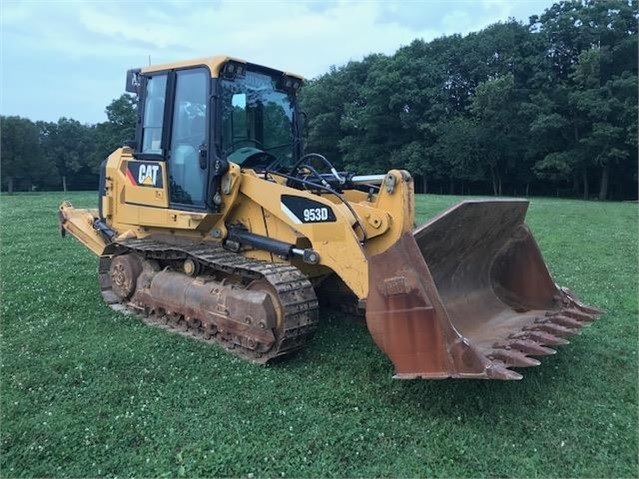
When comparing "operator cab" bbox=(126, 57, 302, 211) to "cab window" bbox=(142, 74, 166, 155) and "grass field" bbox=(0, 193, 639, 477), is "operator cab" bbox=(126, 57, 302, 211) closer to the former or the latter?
"cab window" bbox=(142, 74, 166, 155)

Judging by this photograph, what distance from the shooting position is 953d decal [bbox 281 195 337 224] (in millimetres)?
5055

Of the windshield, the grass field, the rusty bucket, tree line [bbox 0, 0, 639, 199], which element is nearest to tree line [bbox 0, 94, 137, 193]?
tree line [bbox 0, 0, 639, 199]

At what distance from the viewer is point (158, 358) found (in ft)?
17.5

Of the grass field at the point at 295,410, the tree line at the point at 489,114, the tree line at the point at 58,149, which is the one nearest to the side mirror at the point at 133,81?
the grass field at the point at 295,410

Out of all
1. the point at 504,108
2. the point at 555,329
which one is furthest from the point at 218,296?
the point at 504,108

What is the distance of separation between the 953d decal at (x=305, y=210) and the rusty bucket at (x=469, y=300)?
89 cm

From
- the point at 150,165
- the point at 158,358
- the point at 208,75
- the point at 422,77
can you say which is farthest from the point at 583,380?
the point at 422,77

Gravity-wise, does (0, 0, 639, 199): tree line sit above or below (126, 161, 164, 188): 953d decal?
above

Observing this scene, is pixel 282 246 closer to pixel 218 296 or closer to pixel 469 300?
pixel 218 296

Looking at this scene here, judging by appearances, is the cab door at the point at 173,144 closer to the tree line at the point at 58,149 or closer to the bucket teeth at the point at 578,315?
the bucket teeth at the point at 578,315

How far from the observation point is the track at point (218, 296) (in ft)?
16.9

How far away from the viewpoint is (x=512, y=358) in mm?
4039

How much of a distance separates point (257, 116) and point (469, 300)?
3.17m

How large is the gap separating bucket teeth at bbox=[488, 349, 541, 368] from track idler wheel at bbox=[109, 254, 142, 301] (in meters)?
4.43
